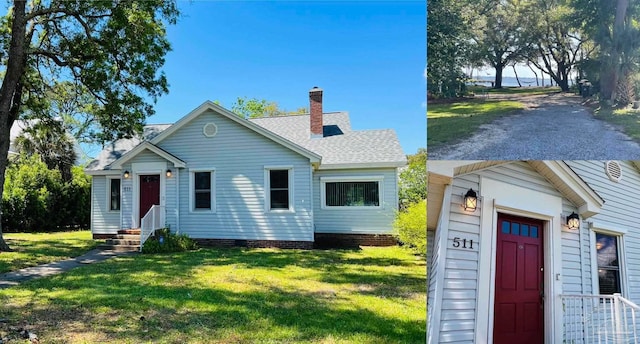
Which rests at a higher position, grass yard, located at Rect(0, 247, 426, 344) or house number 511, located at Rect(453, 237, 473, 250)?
house number 511, located at Rect(453, 237, 473, 250)

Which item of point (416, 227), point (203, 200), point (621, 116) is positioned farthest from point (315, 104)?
point (203, 200)

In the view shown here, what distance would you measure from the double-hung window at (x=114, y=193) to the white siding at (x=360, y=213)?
2226 millimetres

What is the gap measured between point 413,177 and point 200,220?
2.93m

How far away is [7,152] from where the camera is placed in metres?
2.94

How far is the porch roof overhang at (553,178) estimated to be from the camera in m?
1.29

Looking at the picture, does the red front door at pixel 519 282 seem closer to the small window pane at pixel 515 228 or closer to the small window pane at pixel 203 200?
the small window pane at pixel 515 228

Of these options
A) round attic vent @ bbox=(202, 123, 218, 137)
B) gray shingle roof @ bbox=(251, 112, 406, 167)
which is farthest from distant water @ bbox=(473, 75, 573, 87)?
round attic vent @ bbox=(202, 123, 218, 137)

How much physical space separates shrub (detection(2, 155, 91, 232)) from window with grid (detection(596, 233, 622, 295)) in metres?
3.50

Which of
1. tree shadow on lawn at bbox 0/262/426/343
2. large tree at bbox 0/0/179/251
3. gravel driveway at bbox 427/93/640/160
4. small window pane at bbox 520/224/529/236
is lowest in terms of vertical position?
tree shadow on lawn at bbox 0/262/426/343

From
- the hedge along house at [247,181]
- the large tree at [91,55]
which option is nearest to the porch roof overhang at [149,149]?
the hedge along house at [247,181]

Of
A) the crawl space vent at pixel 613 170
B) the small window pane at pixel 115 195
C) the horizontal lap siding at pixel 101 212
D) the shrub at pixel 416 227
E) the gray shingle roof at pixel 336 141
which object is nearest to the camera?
the crawl space vent at pixel 613 170

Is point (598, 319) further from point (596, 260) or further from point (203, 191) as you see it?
point (203, 191)

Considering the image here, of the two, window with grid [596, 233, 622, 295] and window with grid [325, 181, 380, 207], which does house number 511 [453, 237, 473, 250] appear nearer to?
→ window with grid [596, 233, 622, 295]

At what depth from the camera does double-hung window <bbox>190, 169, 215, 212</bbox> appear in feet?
14.9
